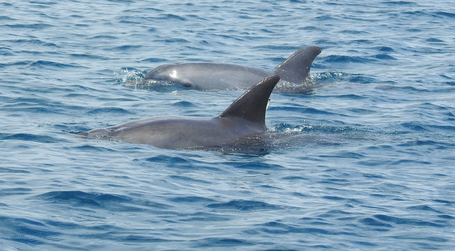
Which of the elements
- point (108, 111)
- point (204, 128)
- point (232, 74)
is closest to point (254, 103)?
point (204, 128)

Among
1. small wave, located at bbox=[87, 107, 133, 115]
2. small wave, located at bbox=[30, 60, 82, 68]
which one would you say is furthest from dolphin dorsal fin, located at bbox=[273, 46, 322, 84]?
small wave, located at bbox=[30, 60, 82, 68]

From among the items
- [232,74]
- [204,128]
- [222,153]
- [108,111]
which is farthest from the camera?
[232,74]

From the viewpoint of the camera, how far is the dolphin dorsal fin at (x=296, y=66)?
20.8 metres

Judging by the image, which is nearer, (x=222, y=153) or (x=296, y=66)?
(x=222, y=153)

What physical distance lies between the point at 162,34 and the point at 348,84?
8.60m

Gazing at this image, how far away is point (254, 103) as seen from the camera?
14453 mm

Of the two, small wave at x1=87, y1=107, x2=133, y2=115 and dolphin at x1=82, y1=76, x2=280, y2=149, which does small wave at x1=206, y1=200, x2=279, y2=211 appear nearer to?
dolphin at x1=82, y1=76, x2=280, y2=149

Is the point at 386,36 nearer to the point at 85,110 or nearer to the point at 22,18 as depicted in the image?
the point at 22,18

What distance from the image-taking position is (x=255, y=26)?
30.6 meters

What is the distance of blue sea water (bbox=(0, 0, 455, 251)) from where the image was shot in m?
9.93

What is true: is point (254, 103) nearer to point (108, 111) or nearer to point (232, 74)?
point (108, 111)

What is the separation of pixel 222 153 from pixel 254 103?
49.1 inches

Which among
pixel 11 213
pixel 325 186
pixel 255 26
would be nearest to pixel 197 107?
pixel 325 186

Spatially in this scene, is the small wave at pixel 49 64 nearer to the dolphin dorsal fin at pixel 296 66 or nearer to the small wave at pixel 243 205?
the dolphin dorsal fin at pixel 296 66
